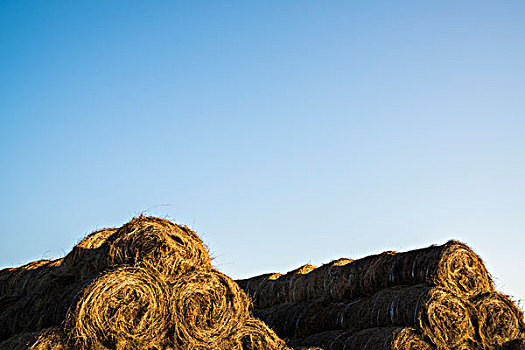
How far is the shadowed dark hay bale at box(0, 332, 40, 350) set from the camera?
6867mm

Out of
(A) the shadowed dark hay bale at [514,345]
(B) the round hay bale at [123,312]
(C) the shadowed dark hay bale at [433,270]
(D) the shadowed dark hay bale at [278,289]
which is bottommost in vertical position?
(A) the shadowed dark hay bale at [514,345]

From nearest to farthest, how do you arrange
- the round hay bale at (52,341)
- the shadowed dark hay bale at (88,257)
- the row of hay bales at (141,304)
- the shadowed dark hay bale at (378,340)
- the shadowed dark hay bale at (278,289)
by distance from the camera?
1. the round hay bale at (52,341)
2. the row of hay bales at (141,304)
3. the shadowed dark hay bale at (88,257)
4. the shadowed dark hay bale at (378,340)
5. the shadowed dark hay bale at (278,289)

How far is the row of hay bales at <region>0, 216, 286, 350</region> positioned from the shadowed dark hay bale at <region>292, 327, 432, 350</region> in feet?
6.10

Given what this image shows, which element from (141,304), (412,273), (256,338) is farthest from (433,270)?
(141,304)

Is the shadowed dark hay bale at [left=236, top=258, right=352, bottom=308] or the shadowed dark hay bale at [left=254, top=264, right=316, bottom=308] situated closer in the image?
the shadowed dark hay bale at [left=236, top=258, right=352, bottom=308]

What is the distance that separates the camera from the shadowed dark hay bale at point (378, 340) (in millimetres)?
8930

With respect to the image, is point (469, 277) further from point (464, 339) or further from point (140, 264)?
point (140, 264)

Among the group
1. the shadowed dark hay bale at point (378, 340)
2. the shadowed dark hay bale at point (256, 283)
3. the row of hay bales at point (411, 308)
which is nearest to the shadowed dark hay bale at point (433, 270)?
the row of hay bales at point (411, 308)

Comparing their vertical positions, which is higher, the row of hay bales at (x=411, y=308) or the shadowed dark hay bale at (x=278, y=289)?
the shadowed dark hay bale at (x=278, y=289)

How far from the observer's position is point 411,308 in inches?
371

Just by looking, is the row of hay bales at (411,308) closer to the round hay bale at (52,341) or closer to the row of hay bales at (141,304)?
the row of hay bales at (141,304)

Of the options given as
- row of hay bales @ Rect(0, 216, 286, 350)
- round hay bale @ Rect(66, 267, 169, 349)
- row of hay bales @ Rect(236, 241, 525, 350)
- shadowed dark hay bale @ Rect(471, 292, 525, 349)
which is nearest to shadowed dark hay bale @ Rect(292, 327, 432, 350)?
row of hay bales @ Rect(236, 241, 525, 350)

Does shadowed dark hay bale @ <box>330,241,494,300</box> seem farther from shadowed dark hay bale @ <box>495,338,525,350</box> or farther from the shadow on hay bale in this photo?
shadowed dark hay bale @ <box>495,338,525,350</box>

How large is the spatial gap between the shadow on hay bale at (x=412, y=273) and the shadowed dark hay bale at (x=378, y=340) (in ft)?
3.86
